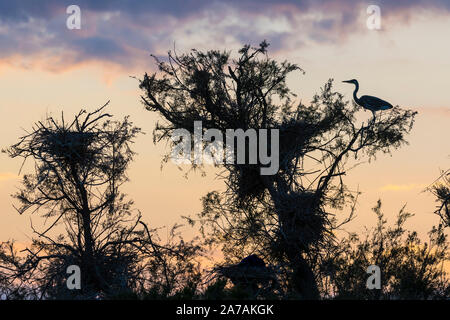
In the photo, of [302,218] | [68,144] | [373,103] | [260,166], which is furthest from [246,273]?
[373,103]

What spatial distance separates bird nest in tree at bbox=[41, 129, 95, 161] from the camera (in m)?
14.5

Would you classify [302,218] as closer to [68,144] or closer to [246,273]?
[246,273]

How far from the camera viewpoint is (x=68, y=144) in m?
14.4

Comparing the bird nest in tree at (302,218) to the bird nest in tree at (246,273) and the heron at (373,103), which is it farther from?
the heron at (373,103)

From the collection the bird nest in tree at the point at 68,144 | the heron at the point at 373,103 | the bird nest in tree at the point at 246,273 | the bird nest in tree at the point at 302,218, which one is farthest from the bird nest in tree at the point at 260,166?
the bird nest in tree at the point at 68,144

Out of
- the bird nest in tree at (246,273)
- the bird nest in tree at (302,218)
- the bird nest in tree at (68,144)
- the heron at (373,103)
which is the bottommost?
the bird nest in tree at (246,273)

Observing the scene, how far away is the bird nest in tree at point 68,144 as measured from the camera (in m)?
14.5

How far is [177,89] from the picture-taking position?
20453 millimetres

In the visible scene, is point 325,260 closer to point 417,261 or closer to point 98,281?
point 417,261

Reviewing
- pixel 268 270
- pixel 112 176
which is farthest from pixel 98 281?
pixel 268 270

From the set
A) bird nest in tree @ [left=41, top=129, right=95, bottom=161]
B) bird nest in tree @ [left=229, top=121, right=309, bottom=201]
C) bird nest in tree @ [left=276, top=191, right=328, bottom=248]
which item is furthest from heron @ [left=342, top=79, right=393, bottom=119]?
bird nest in tree @ [left=41, top=129, right=95, bottom=161]

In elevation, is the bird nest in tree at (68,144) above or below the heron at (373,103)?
below

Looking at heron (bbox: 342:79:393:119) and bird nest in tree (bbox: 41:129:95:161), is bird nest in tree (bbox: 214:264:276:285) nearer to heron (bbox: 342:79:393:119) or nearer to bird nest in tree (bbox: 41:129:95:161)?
bird nest in tree (bbox: 41:129:95:161)

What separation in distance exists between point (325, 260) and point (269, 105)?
4840 millimetres
